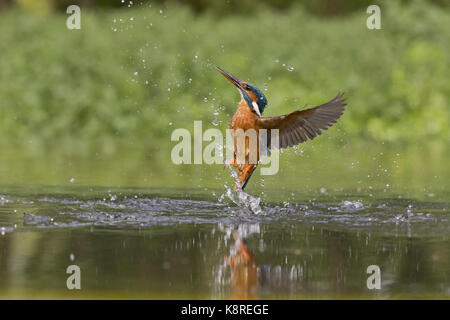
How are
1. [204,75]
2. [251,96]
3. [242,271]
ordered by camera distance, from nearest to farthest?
1. [242,271]
2. [251,96]
3. [204,75]

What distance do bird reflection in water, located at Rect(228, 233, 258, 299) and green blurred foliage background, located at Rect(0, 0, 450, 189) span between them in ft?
30.6

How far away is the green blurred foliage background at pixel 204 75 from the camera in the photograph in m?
16.9

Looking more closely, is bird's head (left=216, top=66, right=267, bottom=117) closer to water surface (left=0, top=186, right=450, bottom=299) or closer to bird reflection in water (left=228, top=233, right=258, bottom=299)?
water surface (left=0, top=186, right=450, bottom=299)

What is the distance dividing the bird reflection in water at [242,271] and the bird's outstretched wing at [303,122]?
1.54 m

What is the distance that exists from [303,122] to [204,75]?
9848mm

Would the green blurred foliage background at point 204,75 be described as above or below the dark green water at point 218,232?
above

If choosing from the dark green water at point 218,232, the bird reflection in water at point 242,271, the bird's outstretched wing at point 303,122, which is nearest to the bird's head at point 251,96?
the bird's outstretched wing at point 303,122

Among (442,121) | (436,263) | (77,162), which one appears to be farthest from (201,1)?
(436,263)

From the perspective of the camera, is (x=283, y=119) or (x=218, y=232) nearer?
(x=218, y=232)

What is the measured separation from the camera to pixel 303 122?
26.3 feet

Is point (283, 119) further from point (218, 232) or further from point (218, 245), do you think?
point (218, 245)

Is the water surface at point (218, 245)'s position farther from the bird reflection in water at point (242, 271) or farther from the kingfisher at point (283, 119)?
the kingfisher at point (283, 119)

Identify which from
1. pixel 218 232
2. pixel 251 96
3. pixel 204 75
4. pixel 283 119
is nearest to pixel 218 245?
pixel 218 232
